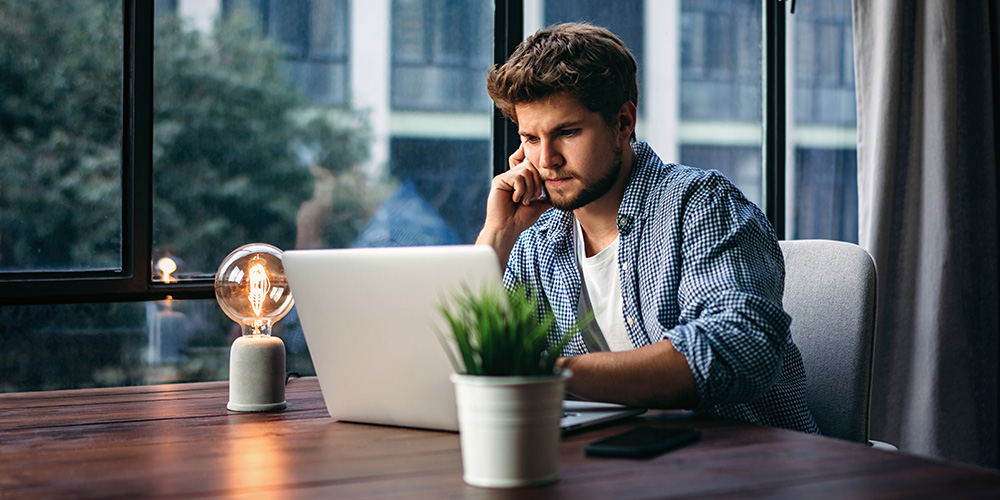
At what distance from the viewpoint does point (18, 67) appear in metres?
2.01

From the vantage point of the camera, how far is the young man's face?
164 cm

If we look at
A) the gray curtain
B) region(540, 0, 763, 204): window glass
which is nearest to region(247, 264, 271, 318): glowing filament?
region(540, 0, 763, 204): window glass

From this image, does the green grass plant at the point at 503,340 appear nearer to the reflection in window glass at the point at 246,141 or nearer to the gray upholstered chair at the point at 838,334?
the gray upholstered chair at the point at 838,334

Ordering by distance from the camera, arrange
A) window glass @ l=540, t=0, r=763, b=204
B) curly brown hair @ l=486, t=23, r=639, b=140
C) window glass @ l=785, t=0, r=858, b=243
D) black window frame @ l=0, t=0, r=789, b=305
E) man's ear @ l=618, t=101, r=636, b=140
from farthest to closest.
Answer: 1. window glass @ l=785, t=0, r=858, b=243
2. window glass @ l=540, t=0, r=763, b=204
3. black window frame @ l=0, t=0, r=789, b=305
4. man's ear @ l=618, t=101, r=636, b=140
5. curly brown hair @ l=486, t=23, r=639, b=140

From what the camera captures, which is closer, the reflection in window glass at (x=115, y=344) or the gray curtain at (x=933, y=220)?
the reflection in window glass at (x=115, y=344)

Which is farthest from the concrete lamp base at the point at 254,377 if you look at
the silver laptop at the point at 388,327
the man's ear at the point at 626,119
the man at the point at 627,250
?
the man's ear at the point at 626,119

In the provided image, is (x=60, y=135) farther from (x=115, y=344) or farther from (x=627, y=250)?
(x=627, y=250)

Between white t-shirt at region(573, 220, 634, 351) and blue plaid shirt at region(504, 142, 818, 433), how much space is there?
0.11 feet

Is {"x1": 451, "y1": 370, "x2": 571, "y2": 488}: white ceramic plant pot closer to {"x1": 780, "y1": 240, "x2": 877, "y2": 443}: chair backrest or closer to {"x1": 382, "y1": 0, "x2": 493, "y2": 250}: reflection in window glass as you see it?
{"x1": 780, "y1": 240, "x2": 877, "y2": 443}: chair backrest

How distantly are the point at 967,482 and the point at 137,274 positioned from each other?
1.84 meters

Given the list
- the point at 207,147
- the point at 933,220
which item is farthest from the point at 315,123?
the point at 933,220

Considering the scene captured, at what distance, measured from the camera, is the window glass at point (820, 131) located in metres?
2.85

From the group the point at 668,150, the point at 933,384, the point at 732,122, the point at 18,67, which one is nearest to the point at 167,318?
the point at 18,67

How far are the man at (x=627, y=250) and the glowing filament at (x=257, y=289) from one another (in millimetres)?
487
